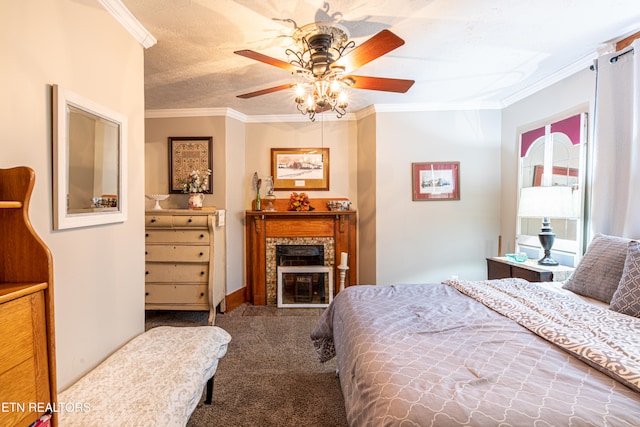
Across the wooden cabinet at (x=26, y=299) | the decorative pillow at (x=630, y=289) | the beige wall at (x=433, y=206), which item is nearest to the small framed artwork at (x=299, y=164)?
the beige wall at (x=433, y=206)

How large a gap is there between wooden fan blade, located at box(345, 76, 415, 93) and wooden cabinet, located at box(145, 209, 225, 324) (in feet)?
6.82

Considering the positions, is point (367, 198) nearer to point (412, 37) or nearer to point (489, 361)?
point (412, 37)

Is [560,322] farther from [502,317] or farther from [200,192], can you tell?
[200,192]

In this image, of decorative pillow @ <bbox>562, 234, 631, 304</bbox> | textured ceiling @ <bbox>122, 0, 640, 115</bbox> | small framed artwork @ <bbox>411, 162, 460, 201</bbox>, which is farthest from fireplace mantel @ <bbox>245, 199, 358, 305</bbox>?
decorative pillow @ <bbox>562, 234, 631, 304</bbox>

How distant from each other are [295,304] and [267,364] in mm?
1439

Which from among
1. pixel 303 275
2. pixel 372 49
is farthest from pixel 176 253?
pixel 372 49

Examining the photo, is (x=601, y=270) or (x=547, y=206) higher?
(x=547, y=206)

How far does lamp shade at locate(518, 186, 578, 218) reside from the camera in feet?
7.96

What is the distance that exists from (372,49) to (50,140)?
5.24 ft

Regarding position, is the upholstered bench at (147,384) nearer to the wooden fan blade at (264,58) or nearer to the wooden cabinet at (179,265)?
the wooden cabinet at (179,265)

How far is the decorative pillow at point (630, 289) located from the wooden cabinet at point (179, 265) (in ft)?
10.5

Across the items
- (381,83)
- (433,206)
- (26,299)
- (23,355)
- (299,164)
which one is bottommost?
(23,355)

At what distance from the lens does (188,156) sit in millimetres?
3846

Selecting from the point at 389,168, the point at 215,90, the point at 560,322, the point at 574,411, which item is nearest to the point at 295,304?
the point at 389,168
